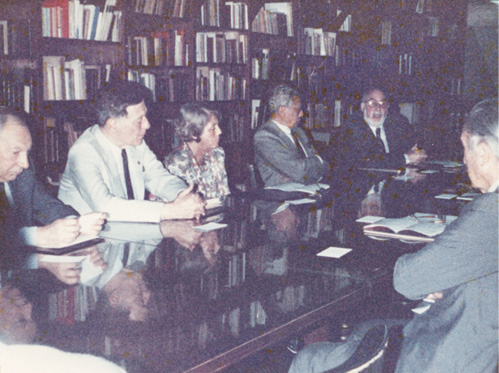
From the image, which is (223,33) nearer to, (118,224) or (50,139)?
(50,139)

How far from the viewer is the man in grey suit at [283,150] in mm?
3955

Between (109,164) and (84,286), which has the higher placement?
(109,164)

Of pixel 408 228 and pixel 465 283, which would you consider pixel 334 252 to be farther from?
pixel 465 283

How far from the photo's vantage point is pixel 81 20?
3.93 m

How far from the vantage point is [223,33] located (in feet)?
16.5

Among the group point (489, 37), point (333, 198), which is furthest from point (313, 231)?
point (489, 37)

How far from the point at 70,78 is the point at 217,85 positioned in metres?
1.44

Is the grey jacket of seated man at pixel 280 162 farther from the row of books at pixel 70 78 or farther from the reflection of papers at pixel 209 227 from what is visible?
the reflection of papers at pixel 209 227

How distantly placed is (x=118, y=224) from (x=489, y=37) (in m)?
6.87

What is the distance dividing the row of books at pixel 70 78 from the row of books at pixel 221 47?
39.3 inches

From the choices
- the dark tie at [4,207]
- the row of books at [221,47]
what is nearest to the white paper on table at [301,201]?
the dark tie at [4,207]

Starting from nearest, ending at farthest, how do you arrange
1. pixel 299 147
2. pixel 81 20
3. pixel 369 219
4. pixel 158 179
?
pixel 369 219, pixel 158 179, pixel 81 20, pixel 299 147

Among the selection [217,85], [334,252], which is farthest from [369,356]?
[217,85]

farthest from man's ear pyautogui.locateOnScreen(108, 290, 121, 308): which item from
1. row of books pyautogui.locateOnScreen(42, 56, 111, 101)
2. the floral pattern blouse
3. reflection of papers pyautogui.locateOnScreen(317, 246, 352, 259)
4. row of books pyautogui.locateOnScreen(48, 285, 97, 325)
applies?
row of books pyautogui.locateOnScreen(42, 56, 111, 101)
